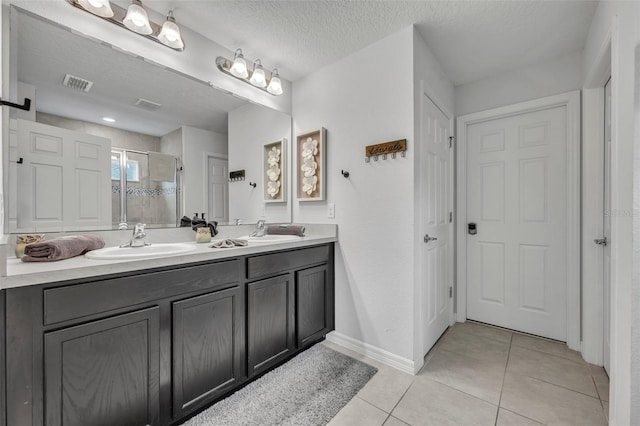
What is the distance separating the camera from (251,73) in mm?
2162

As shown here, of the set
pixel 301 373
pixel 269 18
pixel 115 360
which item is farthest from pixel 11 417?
pixel 269 18

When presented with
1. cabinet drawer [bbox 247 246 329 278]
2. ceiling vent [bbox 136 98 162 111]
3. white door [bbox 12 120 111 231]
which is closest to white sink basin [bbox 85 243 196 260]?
white door [bbox 12 120 111 231]

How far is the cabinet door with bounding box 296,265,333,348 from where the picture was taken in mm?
1942

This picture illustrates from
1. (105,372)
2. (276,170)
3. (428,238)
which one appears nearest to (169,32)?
(276,170)

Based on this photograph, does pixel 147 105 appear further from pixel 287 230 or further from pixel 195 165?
→ pixel 287 230

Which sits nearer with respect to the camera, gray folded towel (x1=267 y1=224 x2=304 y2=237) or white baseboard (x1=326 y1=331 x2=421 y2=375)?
white baseboard (x1=326 y1=331 x2=421 y2=375)

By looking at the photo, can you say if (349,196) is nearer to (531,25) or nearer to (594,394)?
(531,25)

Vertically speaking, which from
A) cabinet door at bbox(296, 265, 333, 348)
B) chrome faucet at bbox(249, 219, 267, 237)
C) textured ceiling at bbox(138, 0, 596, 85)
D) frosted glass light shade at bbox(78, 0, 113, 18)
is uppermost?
textured ceiling at bbox(138, 0, 596, 85)

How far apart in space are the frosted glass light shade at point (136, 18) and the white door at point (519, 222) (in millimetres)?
A: 2723

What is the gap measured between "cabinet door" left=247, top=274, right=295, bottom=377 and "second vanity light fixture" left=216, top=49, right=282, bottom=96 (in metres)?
1.55

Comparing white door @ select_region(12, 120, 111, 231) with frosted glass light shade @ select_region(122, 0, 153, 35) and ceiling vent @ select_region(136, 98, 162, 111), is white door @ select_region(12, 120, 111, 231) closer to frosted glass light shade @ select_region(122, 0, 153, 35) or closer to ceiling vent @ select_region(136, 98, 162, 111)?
ceiling vent @ select_region(136, 98, 162, 111)

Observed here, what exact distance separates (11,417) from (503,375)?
2.45m

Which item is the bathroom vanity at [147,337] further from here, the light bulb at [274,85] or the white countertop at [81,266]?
the light bulb at [274,85]

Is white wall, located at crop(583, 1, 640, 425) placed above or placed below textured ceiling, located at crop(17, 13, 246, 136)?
below
